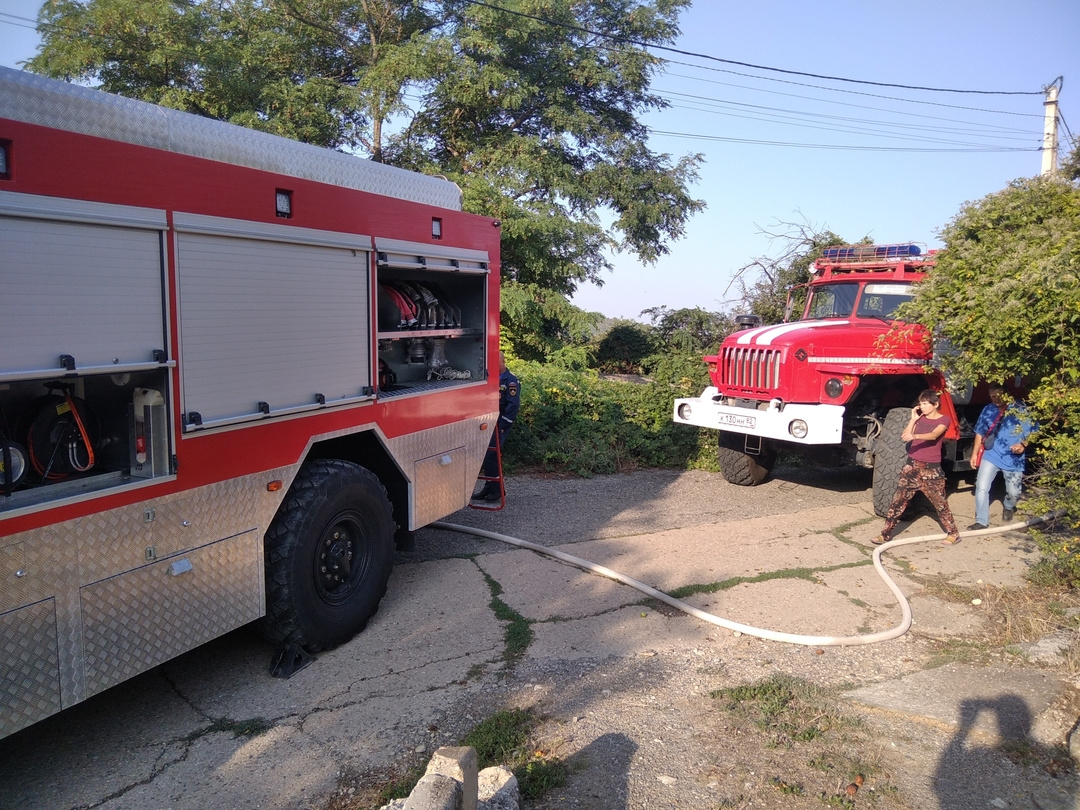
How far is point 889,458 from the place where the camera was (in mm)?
8023

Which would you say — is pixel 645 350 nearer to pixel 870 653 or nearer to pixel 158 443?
pixel 870 653

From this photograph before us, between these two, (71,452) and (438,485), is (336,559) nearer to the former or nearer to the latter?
(438,485)

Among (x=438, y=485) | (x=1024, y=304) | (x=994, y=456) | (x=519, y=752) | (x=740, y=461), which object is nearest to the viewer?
(x=519, y=752)

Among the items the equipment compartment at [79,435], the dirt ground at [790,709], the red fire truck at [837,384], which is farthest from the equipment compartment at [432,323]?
the red fire truck at [837,384]

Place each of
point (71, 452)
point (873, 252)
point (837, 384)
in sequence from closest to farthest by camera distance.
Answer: point (71, 452)
point (837, 384)
point (873, 252)

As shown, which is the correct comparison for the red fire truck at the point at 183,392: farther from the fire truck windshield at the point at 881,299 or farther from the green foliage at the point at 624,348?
the green foliage at the point at 624,348

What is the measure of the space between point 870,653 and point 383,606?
318 centimetres

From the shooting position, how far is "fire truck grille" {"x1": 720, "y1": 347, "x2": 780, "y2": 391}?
332 inches

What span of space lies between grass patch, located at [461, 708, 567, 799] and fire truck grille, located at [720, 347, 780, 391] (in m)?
5.29

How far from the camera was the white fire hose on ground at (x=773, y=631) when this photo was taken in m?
5.13

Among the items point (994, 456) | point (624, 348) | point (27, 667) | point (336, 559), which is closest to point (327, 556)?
point (336, 559)

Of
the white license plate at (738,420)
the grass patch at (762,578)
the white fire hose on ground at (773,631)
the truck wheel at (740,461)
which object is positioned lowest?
the grass patch at (762,578)

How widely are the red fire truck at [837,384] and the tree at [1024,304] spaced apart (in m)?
1.40

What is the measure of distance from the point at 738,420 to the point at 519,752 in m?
5.47
